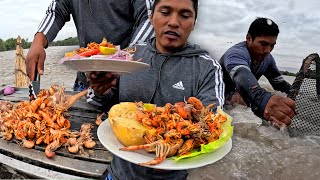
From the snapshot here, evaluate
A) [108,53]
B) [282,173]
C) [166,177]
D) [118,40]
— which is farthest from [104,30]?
[282,173]

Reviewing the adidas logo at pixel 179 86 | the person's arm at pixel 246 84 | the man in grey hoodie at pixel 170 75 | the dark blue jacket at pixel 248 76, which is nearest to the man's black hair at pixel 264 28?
the dark blue jacket at pixel 248 76

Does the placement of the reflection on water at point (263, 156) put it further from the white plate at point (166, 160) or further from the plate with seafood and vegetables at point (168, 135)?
the white plate at point (166, 160)

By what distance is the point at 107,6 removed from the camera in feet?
10.1

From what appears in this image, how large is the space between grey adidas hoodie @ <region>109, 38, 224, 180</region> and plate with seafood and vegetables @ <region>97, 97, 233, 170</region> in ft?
1.31

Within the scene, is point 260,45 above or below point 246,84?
above

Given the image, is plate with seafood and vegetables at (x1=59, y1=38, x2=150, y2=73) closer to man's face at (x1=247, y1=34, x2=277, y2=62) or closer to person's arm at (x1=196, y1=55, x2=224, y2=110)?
person's arm at (x1=196, y1=55, x2=224, y2=110)

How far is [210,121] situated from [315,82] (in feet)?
8.20

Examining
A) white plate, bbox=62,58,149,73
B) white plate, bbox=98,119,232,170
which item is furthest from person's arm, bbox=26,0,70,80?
white plate, bbox=98,119,232,170

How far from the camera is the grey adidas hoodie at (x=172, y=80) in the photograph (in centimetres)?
197

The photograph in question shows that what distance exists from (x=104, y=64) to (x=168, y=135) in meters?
0.57

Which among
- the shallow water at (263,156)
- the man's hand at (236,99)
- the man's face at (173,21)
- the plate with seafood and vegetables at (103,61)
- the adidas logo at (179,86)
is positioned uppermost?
the man's face at (173,21)

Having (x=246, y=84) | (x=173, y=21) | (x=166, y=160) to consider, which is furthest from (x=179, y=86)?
(x=246, y=84)

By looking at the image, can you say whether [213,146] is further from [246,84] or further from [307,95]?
[307,95]

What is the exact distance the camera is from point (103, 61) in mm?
1647
